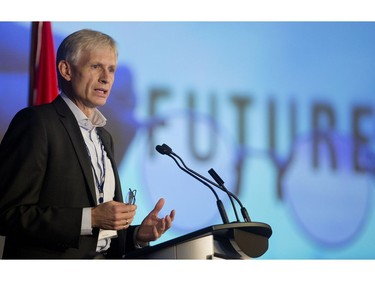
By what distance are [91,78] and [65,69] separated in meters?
0.12

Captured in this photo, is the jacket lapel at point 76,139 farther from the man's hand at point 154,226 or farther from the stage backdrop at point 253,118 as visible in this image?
the stage backdrop at point 253,118

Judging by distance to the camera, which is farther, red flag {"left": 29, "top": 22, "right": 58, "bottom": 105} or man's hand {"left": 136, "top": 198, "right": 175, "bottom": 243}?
red flag {"left": 29, "top": 22, "right": 58, "bottom": 105}

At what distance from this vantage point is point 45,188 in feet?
8.30

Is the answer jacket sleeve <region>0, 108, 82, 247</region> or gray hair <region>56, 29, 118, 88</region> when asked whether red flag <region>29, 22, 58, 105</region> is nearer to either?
gray hair <region>56, 29, 118, 88</region>

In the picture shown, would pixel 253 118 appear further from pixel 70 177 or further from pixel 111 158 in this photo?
pixel 70 177

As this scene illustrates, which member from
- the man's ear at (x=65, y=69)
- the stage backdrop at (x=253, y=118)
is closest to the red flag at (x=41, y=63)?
the stage backdrop at (x=253, y=118)

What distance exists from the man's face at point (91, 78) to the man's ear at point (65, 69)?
0.01 meters

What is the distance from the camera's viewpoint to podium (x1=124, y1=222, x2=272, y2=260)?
7.45 ft

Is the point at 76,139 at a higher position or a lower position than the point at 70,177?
higher

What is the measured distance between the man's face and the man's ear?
1 centimetres

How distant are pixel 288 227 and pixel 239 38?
1287mm

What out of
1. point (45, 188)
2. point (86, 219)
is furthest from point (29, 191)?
point (86, 219)

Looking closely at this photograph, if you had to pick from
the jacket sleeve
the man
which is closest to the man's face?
the man
